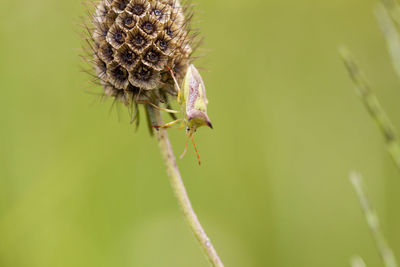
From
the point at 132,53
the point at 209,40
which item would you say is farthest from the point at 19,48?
the point at 132,53

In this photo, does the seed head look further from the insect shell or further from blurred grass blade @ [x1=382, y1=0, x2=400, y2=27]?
blurred grass blade @ [x1=382, y1=0, x2=400, y2=27]

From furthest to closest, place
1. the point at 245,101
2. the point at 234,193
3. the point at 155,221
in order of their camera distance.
→ the point at 245,101 → the point at 234,193 → the point at 155,221

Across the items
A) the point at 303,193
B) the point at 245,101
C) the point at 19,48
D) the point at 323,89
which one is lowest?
the point at 303,193

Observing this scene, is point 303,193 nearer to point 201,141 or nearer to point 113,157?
point 201,141

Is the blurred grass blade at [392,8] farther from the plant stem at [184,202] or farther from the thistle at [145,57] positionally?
the thistle at [145,57]

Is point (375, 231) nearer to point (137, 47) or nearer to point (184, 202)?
point (184, 202)

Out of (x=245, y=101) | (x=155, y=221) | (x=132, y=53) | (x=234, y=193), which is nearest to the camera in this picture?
(x=132, y=53)

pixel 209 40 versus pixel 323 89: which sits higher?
pixel 209 40
